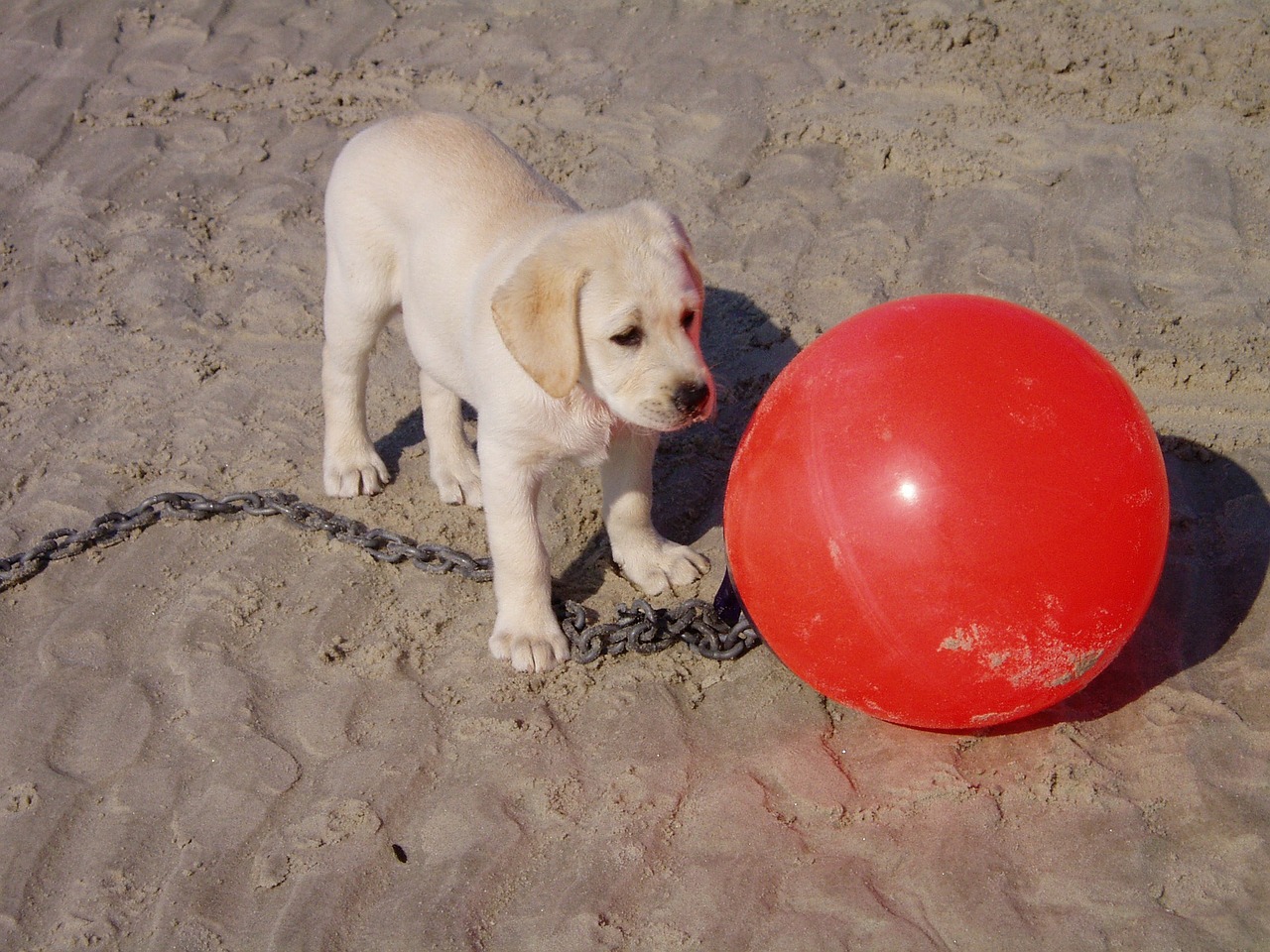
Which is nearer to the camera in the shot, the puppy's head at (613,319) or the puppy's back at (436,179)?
the puppy's head at (613,319)

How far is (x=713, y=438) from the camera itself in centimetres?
532

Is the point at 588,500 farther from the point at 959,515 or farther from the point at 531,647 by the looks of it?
the point at 959,515

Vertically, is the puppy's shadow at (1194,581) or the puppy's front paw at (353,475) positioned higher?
the puppy's shadow at (1194,581)

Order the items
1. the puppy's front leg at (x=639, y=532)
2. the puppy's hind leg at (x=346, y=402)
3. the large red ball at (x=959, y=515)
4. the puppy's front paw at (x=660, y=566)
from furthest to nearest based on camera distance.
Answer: the puppy's hind leg at (x=346, y=402) → the puppy's front paw at (x=660, y=566) → the puppy's front leg at (x=639, y=532) → the large red ball at (x=959, y=515)

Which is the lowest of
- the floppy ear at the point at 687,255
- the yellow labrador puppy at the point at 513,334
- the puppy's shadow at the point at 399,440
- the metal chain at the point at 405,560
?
the puppy's shadow at the point at 399,440

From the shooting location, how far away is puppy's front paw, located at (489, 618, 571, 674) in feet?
13.5

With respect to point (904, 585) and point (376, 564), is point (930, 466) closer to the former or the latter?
point (904, 585)

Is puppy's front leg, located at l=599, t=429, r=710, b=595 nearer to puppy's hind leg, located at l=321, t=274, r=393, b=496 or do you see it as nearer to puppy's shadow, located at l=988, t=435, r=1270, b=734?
puppy's hind leg, located at l=321, t=274, r=393, b=496

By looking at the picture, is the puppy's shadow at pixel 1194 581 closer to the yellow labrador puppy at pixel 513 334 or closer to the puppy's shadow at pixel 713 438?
the yellow labrador puppy at pixel 513 334

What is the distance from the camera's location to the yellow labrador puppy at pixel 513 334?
3682mm

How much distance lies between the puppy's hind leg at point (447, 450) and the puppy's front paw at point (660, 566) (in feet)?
2.86

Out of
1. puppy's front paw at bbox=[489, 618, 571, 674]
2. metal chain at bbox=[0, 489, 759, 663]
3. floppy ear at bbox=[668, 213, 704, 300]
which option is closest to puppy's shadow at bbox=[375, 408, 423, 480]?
metal chain at bbox=[0, 489, 759, 663]

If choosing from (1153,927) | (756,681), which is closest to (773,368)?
(756,681)

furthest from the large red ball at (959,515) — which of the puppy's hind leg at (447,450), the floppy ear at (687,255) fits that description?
the puppy's hind leg at (447,450)
